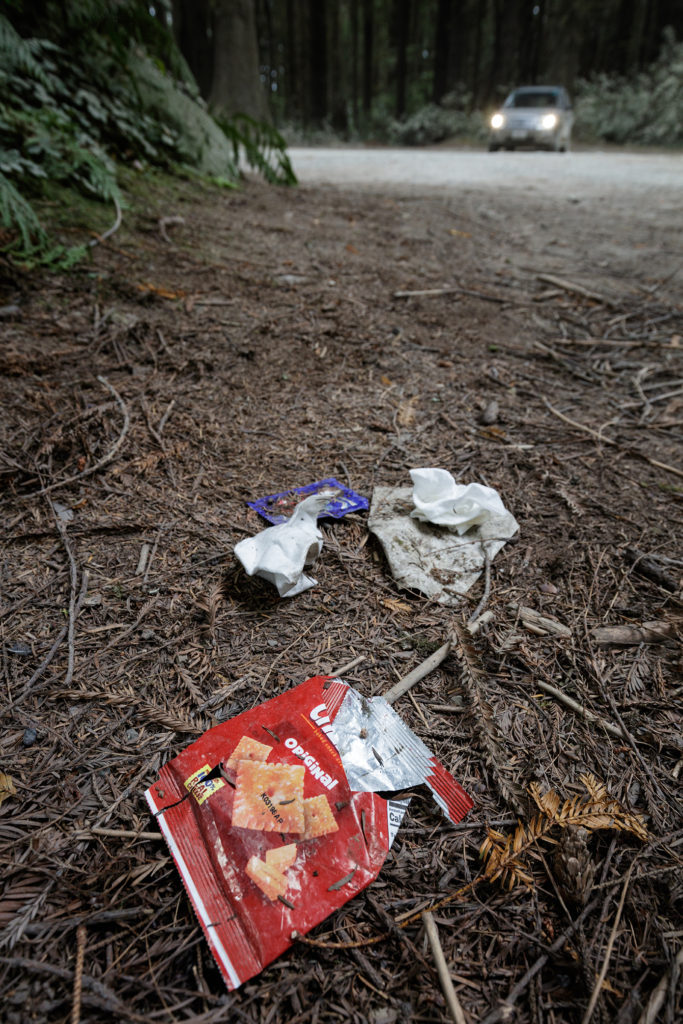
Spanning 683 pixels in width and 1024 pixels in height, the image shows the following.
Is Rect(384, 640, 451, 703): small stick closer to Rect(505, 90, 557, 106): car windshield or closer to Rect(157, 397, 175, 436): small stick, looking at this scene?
Rect(157, 397, 175, 436): small stick

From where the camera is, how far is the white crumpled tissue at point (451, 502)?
5.84 ft

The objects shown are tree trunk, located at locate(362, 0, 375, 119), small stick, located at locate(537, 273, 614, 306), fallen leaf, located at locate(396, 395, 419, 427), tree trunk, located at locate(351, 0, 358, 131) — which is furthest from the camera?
tree trunk, located at locate(351, 0, 358, 131)

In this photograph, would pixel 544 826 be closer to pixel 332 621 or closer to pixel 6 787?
pixel 332 621

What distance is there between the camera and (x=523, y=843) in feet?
3.37

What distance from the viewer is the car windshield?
1305 centimetres

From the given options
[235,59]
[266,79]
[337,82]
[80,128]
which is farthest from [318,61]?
[80,128]

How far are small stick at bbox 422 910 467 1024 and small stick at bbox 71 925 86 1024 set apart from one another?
570 mm

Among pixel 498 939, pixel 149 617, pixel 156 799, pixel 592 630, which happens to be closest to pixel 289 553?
pixel 149 617

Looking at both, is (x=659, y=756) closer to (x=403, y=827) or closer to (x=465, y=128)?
(x=403, y=827)

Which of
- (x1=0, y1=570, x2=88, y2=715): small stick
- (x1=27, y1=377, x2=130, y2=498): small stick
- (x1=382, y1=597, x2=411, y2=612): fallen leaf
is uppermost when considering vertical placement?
(x1=27, y1=377, x2=130, y2=498): small stick

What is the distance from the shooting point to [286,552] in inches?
61.3

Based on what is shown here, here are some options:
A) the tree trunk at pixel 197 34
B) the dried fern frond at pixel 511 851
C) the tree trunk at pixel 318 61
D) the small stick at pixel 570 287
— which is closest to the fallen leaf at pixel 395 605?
the dried fern frond at pixel 511 851

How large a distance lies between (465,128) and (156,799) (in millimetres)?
21817

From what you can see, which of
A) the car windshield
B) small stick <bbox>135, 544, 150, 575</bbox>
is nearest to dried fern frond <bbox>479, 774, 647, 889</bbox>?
small stick <bbox>135, 544, 150, 575</bbox>
